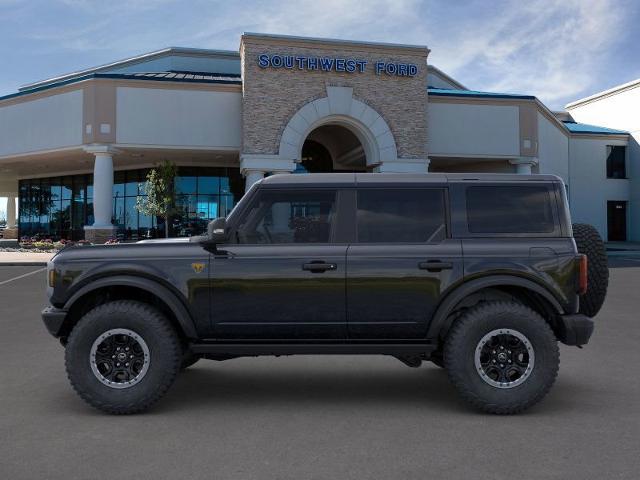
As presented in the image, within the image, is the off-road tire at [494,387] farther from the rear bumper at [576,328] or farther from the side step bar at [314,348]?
the side step bar at [314,348]

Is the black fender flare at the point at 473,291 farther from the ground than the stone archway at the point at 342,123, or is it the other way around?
the stone archway at the point at 342,123

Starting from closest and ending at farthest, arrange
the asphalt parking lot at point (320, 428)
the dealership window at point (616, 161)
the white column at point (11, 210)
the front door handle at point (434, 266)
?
1. the asphalt parking lot at point (320, 428)
2. the front door handle at point (434, 266)
3. the dealership window at point (616, 161)
4. the white column at point (11, 210)

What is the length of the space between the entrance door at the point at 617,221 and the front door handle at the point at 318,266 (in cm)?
4424

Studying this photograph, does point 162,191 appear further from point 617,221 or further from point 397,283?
point 617,221

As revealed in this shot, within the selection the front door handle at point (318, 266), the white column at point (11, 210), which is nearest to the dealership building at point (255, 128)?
the front door handle at point (318, 266)

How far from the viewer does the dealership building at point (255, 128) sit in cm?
2717

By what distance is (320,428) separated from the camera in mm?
4473

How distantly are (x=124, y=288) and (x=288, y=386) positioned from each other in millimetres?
1846

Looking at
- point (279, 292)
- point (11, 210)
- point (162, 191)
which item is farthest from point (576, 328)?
point (11, 210)

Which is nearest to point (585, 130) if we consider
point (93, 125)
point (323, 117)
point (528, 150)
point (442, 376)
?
point (528, 150)

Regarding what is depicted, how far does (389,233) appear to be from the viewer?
5016 mm

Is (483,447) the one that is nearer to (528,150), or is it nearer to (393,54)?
(393,54)

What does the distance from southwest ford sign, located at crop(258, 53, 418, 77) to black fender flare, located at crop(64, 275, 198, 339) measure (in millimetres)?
23404

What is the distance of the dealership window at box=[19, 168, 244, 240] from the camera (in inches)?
1321
